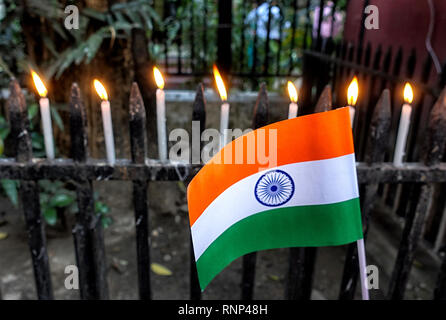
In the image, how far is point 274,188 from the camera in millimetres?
1130

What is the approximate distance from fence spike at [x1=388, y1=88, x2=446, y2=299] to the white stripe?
54 centimetres

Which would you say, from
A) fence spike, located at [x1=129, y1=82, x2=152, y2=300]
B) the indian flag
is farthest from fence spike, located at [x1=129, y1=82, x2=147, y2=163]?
the indian flag

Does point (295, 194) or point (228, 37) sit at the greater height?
point (228, 37)

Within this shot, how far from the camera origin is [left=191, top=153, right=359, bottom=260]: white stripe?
1.09 meters

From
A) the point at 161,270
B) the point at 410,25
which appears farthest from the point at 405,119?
the point at 410,25

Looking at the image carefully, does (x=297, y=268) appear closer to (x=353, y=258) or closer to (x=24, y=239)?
(x=353, y=258)

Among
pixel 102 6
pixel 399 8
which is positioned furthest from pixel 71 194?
pixel 399 8

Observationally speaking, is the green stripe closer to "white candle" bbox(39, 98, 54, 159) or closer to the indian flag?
the indian flag

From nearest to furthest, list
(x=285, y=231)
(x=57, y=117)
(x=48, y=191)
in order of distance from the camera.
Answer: (x=285, y=231) → (x=57, y=117) → (x=48, y=191)

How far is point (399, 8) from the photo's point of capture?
3439 millimetres

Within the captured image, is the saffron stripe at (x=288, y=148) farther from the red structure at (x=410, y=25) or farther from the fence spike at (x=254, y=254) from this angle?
the red structure at (x=410, y=25)

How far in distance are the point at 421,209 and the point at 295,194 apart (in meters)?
0.74

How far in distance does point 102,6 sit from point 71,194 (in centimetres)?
151

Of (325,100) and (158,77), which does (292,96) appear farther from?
(158,77)
